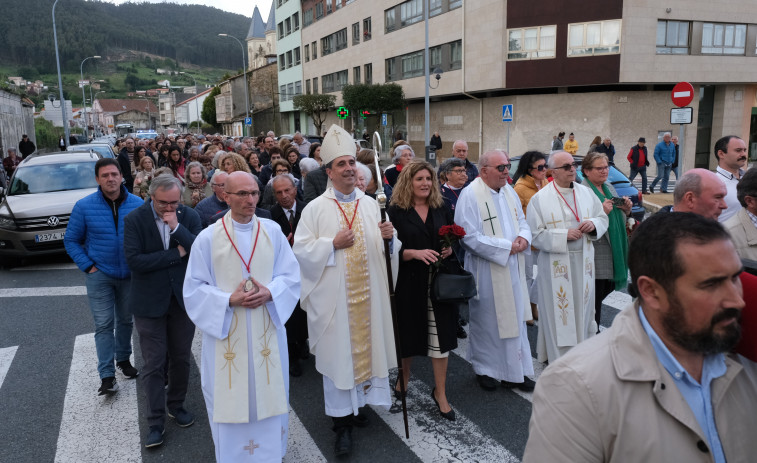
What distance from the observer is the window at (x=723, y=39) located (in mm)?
Result: 26859

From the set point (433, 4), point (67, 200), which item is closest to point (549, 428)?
point (67, 200)

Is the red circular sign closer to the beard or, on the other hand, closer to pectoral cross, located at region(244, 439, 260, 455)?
pectoral cross, located at region(244, 439, 260, 455)

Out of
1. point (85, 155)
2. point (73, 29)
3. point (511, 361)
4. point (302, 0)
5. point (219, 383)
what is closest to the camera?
point (219, 383)

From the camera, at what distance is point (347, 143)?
4512mm

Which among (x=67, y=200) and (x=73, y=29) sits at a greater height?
(x=73, y=29)

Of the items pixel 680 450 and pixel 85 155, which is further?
pixel 85 155

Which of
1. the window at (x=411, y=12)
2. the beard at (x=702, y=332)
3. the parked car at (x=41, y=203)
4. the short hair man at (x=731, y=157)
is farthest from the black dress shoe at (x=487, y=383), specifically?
the window at (x=411, y=12)

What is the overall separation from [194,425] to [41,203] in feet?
24.0

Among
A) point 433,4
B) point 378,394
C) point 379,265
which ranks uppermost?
point 433,4

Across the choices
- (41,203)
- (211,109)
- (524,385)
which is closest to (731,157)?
(524,385)

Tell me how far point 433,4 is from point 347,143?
31.8m

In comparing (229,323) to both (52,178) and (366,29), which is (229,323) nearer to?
(52,178)

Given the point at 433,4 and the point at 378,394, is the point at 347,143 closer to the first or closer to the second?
the point at 378,394

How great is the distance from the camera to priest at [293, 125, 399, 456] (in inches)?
167
